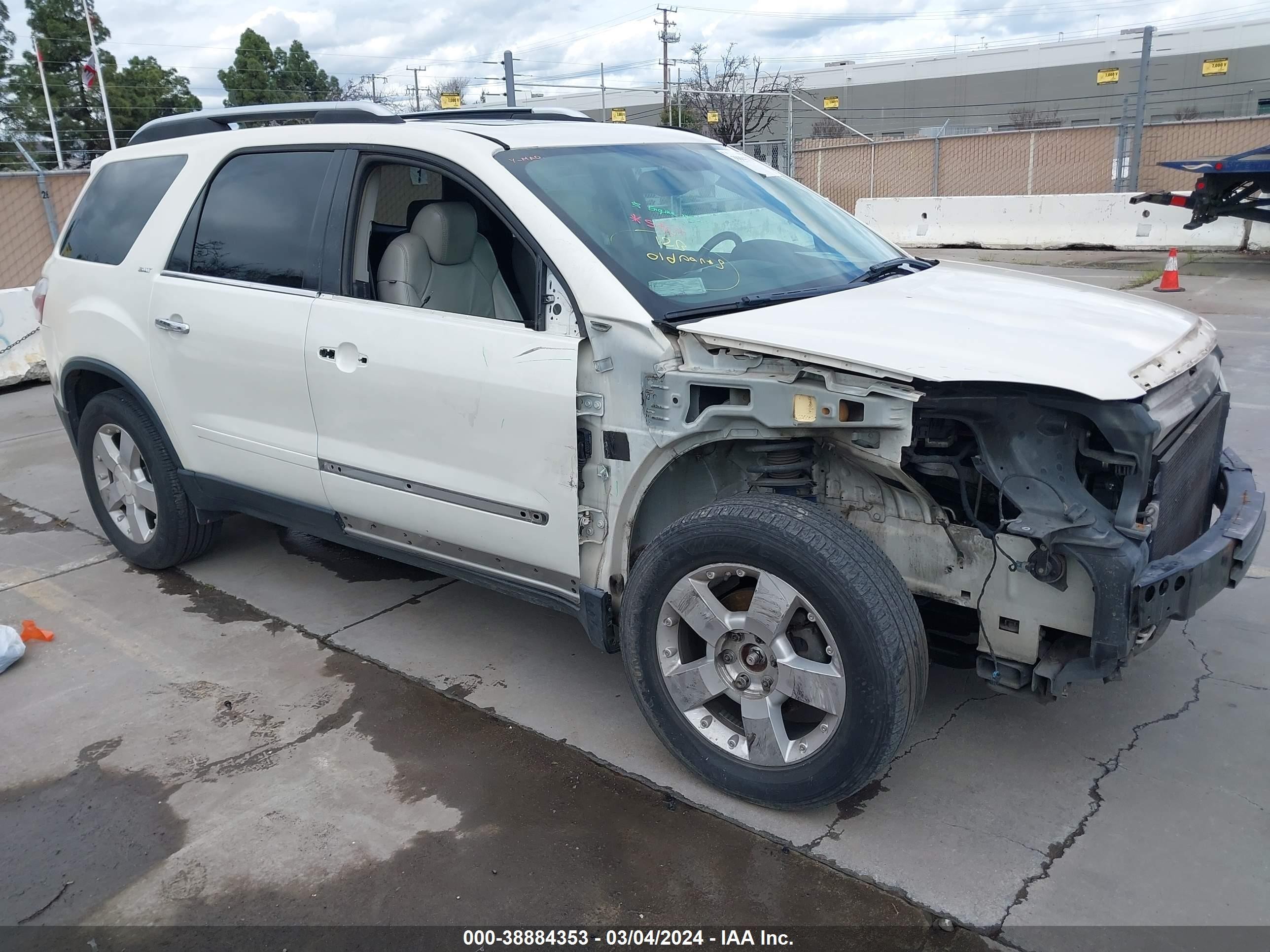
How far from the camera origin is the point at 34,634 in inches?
172

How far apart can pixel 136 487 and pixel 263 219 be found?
5.43 feet

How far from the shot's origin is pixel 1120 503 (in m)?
2.61

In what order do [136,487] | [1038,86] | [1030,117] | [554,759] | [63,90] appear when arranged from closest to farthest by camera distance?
[554,759] < [136,487] < [63,90] < [1030,117] < [1038,86]

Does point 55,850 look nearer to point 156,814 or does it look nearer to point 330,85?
point 156,814

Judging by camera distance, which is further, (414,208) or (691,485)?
(414,208)

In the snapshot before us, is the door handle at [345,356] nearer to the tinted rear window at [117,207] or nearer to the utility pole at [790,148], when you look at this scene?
the tinted rear window at [117,207]

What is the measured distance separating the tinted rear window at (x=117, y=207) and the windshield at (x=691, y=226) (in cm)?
204

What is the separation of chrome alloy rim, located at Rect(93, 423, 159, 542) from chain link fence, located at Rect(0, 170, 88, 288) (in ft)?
30.4

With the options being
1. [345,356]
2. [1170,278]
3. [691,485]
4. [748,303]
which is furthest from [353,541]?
[1170,278]

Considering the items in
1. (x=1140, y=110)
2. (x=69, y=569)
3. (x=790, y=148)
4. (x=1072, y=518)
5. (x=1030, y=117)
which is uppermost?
(x=1030, y=117)

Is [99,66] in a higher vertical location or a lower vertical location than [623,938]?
higher

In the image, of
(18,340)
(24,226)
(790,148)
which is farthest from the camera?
(790,148)

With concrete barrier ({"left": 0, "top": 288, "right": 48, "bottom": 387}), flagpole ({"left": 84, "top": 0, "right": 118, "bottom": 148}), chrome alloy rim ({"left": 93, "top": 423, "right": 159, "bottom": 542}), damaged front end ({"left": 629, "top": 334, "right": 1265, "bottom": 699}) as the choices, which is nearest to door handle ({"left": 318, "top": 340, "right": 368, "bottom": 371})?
damaged front end ({"left": 629, "top": 334, "right": 1265, "bottom": 699})

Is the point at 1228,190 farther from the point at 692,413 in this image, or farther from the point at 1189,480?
the point at 692,413
